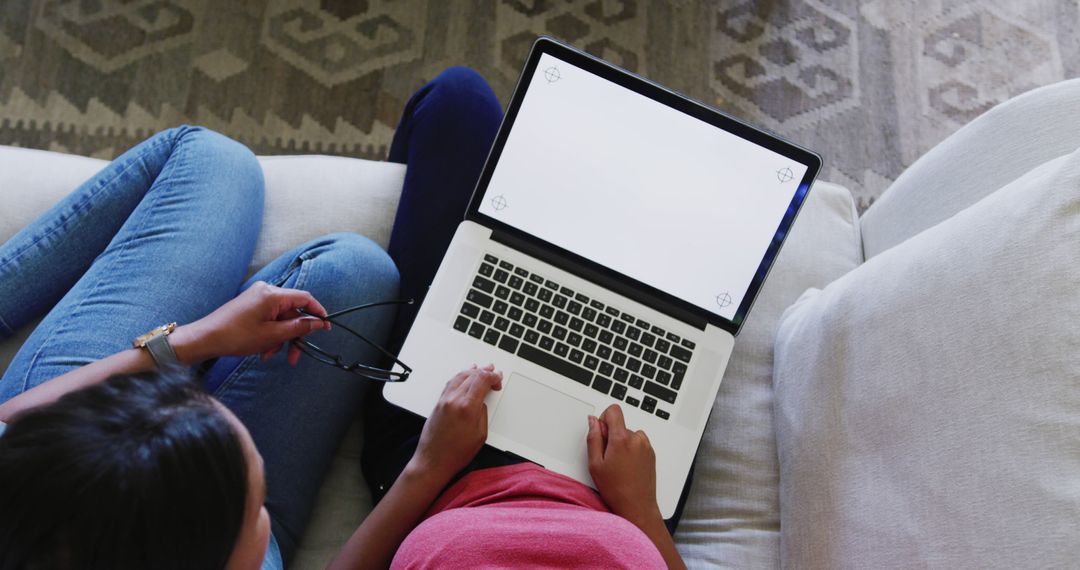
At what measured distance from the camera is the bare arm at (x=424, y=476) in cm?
79

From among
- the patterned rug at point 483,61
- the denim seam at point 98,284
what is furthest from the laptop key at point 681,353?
the patterned rug at point 483,61

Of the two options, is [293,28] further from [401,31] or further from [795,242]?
[795,242]

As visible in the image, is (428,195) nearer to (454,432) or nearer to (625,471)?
(454,432)

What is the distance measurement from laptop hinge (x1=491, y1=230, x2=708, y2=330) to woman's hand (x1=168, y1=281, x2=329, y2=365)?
0.25 metres

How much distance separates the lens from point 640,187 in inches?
34.1

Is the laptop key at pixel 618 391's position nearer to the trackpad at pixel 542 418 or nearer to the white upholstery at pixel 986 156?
the trackpad at pixel 542 418

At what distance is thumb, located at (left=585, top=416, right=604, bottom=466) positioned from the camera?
2.69ft

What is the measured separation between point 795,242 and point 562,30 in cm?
80

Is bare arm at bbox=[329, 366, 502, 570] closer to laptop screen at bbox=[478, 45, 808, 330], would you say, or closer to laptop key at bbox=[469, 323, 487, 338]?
laptop key at bbox=[469, 323, 487, 338]

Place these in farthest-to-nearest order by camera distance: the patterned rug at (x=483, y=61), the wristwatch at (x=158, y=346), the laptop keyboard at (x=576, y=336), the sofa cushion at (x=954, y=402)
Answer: the patterned rug at (x=483, y=61)
the laptop keyboard at (x=576, y=336)
the wristwatch at (x=158, y=346)
the sofa cushion at (x=954, y=402)

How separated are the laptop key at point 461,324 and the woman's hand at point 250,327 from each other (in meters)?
0.16

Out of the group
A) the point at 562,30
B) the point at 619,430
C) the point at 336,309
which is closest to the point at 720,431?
the point at 619,430

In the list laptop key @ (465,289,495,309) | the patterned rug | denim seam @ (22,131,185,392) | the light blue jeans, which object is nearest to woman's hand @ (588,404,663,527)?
laptop key @ (465,289,495,309)

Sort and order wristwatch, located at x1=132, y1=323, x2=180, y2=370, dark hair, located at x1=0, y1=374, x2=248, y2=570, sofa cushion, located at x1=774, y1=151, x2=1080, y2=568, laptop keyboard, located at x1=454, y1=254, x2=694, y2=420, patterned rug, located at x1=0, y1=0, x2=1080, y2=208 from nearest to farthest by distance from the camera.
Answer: dark hair, located at x1=0, y1=374, x2=248, y2=570
sofa cushion, located at x1=774, y1=151, x2=1080, y2=568
wristwatch, located at x1=132, y1=323, x2=180, y2=370
laptop keyboard, located at x1=454, y1=254, x2=694, y2=420
patterned rug, located at x1=0, y1=0, x2=1080, y2=208
